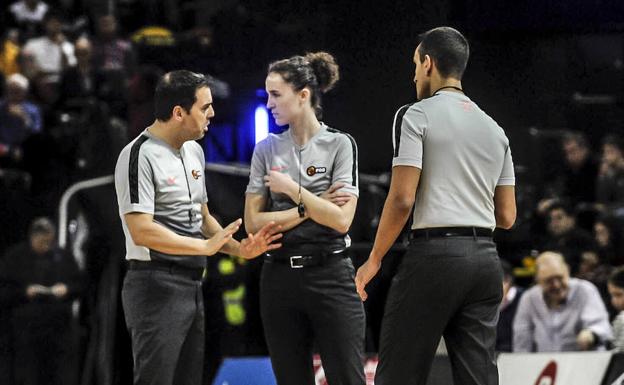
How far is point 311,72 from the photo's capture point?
5.82 m

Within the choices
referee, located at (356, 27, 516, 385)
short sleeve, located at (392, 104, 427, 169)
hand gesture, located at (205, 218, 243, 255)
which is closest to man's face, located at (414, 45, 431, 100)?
referee, located at (356, 27, 516, 385)

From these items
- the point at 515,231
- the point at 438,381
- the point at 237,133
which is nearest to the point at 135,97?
the point at 237,133

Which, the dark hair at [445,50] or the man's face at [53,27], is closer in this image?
the dark hair at [445,50]

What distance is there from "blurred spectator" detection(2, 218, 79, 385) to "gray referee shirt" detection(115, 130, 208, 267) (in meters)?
6.16

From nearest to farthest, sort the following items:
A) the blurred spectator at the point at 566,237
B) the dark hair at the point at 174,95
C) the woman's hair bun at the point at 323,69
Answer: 1. the dark hair at the point at 174,95
2. the woman's hair bun at the point at 323,69
3. the blurred spectator at the point at 566,237

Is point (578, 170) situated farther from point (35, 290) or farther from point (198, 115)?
point (198, 115)

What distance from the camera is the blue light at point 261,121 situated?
29.7 feet

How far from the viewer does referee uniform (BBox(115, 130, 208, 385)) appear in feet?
17.8

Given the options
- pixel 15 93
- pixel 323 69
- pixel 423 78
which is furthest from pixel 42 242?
pixel 423 78

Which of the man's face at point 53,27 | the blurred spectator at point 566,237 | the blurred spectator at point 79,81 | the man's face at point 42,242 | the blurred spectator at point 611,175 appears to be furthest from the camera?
the man's face at point 53,27

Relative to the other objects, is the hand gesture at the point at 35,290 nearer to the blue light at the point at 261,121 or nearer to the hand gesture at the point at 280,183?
the blue light at the point at 261,121

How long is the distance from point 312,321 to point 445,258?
83 cm

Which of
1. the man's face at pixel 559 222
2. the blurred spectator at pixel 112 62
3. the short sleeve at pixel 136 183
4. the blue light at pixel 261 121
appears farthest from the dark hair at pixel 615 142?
the short sleeve at pixel 136 183

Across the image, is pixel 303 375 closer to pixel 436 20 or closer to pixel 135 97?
pixel 436 20
